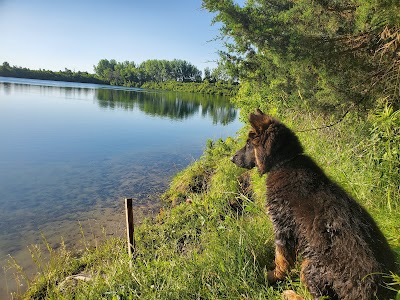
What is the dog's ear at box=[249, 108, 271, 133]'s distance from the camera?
161 inches

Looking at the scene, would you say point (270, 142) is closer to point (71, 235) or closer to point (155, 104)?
point (71, 235)

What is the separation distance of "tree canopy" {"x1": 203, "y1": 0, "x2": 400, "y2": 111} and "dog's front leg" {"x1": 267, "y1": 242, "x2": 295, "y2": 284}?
552 cm

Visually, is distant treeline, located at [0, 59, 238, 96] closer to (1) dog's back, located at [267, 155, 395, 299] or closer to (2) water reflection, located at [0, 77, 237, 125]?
(2) water reflection, located at [0, 77, 237, 125]

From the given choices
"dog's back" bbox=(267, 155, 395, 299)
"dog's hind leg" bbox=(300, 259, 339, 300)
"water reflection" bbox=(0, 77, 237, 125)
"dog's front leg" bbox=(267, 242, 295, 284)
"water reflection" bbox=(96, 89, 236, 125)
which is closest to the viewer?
"dog's back" bbox=(267, 155, 395, 299)

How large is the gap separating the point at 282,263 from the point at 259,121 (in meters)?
1.96

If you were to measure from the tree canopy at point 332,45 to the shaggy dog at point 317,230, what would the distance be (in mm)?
4821

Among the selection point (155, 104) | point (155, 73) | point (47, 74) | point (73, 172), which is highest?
point (155, 73)

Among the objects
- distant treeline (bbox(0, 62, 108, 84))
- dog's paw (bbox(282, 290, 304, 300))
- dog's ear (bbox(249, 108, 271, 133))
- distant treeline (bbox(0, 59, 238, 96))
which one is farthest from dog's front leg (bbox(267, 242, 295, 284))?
distant treeline (bbox(0, 62, 108, 84))

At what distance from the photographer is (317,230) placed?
296cm

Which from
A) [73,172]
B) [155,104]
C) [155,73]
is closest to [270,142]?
[73,172]

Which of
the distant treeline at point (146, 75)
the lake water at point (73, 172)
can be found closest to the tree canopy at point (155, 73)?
the distant treeline at point (146, 75)

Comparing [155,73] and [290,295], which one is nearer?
[290,295]

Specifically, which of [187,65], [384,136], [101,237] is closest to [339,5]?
[384,136]

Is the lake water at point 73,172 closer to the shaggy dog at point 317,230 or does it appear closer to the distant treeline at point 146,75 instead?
the shaggy dog at point 317,230
